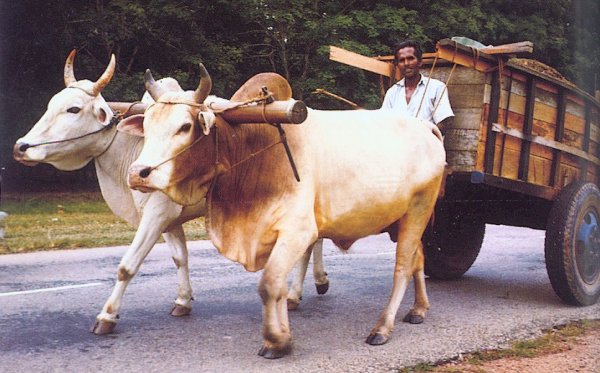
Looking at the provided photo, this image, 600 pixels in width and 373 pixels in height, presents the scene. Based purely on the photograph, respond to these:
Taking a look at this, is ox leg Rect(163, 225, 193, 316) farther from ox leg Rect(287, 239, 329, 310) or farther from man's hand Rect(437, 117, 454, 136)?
man's hand Rect(437, 117, 454, 136)

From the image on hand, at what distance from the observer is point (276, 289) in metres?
4.43

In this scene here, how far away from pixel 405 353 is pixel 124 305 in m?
2.54

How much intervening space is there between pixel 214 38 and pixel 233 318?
17.9 metres

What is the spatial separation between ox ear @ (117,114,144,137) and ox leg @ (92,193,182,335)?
1.79ft

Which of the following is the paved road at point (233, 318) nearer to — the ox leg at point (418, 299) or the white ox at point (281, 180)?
the ox leg at point (418, 299)

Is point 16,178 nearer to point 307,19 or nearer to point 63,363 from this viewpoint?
point 307,19

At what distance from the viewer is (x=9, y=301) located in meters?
6.25

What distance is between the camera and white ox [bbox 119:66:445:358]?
14.4ft

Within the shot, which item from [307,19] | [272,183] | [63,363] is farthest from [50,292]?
[307,19]

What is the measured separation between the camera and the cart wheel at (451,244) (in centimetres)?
718

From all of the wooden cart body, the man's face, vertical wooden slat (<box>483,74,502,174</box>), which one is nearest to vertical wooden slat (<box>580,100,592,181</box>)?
the wooden cart body

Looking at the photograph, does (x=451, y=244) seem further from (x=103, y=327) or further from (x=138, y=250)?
(x=103, y=327)

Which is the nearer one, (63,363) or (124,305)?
(63,363)

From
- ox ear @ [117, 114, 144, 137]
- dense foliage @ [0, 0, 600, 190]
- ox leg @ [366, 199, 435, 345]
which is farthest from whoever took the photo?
dense foliage @ [0, 0, 600, 190]
